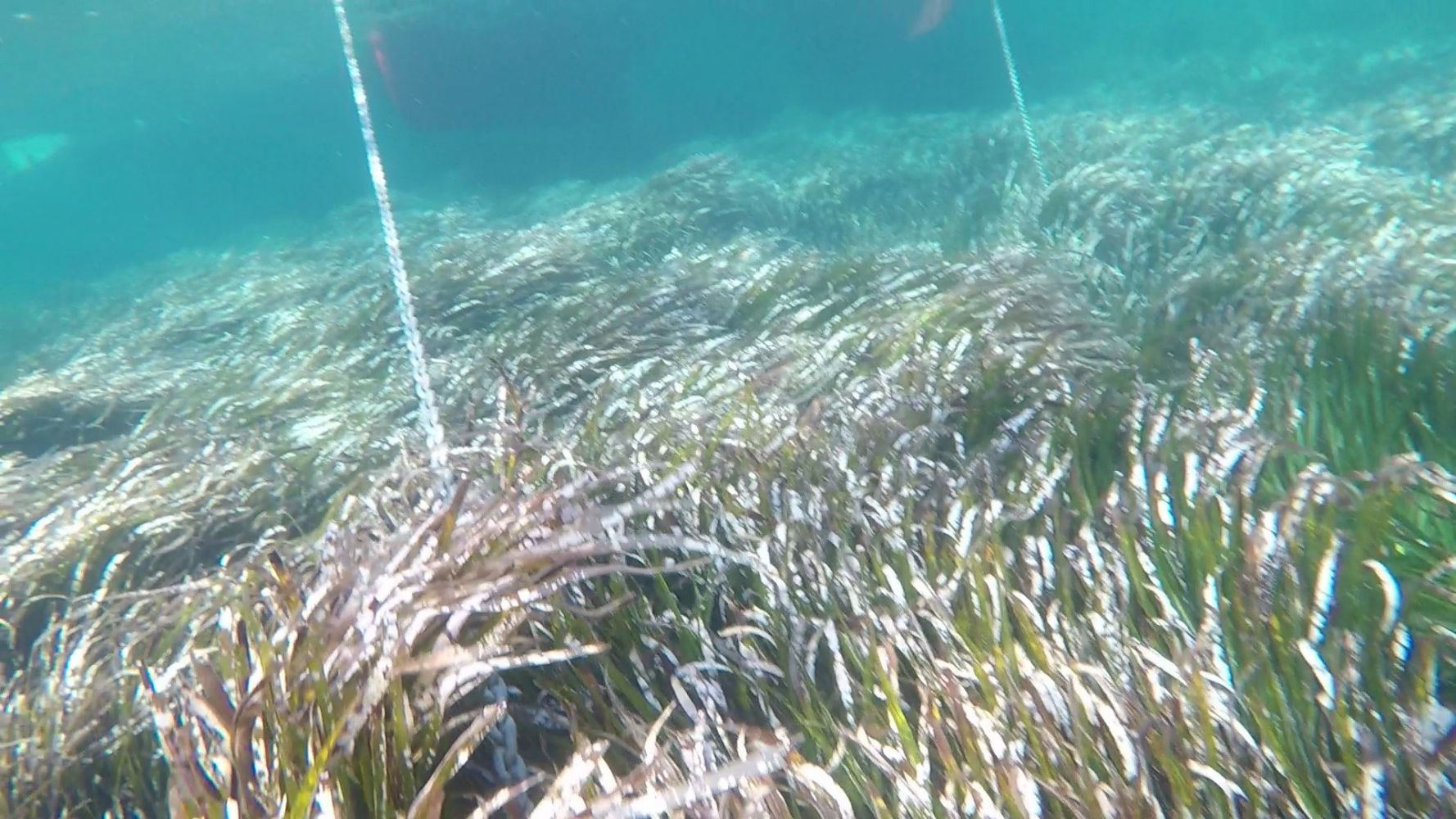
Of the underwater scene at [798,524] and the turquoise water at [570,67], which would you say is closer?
the underwater scene at [798,524]

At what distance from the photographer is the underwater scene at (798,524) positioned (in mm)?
1703

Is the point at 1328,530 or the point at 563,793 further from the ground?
the point at 1328,530

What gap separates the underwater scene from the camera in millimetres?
1703

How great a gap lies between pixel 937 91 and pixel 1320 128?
9.99 m

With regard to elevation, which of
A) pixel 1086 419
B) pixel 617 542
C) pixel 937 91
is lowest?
pixel 937 91

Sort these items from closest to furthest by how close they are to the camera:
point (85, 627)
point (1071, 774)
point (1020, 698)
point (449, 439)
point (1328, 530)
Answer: point (1071, 774) < point (1020, 698) < point (1328, 530) < point (85, 627) < point (449, 439)

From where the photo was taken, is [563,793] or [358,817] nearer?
[563,793]

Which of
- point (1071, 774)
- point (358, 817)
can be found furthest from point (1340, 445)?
point (358, 817)

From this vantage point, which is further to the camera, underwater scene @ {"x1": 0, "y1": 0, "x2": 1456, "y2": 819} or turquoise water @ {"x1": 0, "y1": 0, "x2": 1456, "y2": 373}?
turquoise water @ {"x1": 0, "y1": 0, "x2": 1456, "y2": 373}

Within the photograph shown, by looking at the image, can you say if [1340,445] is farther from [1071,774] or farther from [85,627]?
[85,627]

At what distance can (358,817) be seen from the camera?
1.68 metres

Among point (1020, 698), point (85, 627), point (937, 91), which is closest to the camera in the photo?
point (1020, 698)

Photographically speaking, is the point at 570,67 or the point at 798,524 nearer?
the point at 798,524

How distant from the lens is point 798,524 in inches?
107
